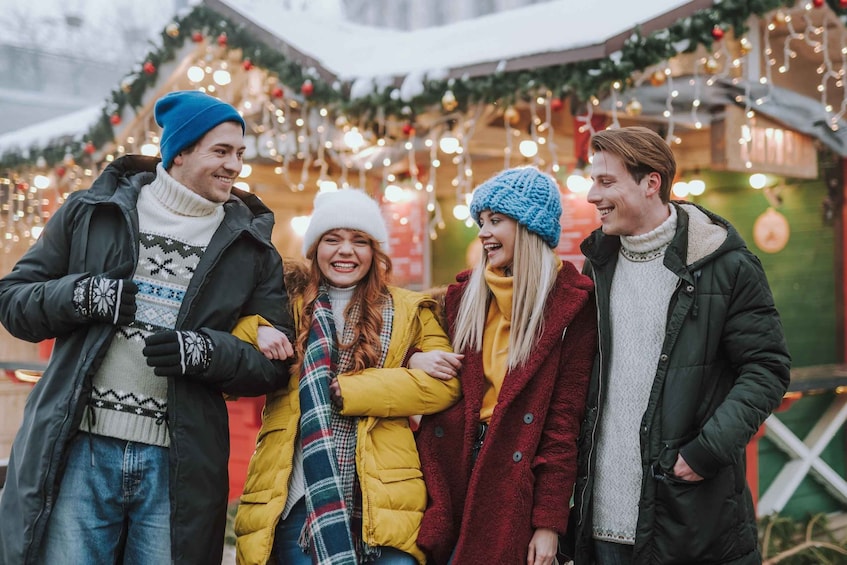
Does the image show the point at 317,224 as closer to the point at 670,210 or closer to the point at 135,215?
the point at 135,215

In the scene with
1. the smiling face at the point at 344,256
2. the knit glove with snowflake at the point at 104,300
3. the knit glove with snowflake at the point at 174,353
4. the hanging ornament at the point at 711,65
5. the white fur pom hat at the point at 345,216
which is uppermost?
the hanging ornament at the point at 711,65

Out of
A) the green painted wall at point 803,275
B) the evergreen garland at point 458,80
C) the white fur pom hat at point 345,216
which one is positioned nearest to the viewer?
the white fur pom hat at point 345,216

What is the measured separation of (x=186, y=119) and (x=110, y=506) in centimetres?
113

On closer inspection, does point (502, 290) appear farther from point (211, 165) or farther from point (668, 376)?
point (211, 165)

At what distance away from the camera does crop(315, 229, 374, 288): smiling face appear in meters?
2.51

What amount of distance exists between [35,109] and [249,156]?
45.5 feet

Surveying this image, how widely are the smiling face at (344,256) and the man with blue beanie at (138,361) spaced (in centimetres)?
24

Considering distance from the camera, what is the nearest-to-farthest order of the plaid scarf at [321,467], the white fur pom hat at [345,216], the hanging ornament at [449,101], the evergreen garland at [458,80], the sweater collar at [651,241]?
1. the plaid scarf at [321,467]
2. the sweater collar at [651,241]
3. the white fur pom hat at [345,216]
4. the evergreen garland at [458,80]
5. the hanging ornament at [449,101]

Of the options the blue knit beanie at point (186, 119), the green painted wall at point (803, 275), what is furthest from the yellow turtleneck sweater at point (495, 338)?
the green painted wall at point (803, 275)

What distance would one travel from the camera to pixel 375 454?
7.68 feet

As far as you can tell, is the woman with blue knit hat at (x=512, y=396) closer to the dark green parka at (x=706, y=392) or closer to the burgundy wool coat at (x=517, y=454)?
the burgundy wool coat at (x=517, y=454)

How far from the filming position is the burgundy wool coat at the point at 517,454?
2.29m

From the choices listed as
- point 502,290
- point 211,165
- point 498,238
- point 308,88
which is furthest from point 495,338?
point 308,88

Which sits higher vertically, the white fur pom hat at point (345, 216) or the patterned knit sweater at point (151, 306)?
the white fur pom hat at point (345, 216)
